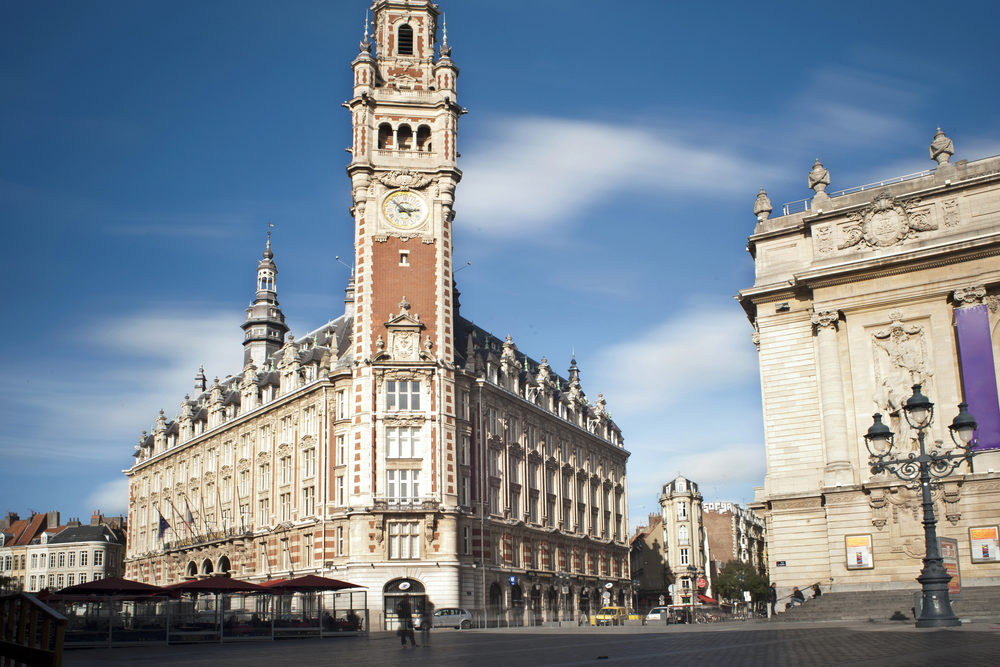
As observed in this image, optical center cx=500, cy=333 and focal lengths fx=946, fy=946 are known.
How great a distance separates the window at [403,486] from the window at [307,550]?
8.95 m

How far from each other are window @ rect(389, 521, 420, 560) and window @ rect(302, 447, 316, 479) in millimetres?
9296

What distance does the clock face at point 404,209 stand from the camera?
6328cm

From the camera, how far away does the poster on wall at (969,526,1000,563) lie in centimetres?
4050

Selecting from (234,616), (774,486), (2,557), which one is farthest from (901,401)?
(2,557)

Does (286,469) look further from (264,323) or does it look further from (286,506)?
(264,323)

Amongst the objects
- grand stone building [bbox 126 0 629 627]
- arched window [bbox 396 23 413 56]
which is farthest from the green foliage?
arched window [bbox 396 23 413 56]

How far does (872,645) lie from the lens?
2202 cm

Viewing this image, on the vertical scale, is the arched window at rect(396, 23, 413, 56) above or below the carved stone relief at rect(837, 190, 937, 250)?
above

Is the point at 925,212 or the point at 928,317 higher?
the point at 925,212

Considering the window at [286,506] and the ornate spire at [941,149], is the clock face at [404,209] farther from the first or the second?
the ornate spire at [941,149]

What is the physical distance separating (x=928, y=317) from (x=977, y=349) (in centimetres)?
306

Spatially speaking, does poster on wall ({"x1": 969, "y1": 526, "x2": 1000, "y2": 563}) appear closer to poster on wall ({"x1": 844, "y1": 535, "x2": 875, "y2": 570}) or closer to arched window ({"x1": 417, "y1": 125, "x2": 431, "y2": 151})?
poster on wall ({"x1": 844, "y1": 535, "x2": 875, "y2": 570})

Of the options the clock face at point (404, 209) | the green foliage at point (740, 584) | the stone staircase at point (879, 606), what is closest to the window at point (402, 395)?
the clock face at point (404, 209)

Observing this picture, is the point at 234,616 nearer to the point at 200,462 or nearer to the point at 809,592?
the point at 809,592
